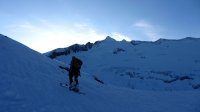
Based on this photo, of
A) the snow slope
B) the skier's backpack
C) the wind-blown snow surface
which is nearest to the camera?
the wind-blown snow surface

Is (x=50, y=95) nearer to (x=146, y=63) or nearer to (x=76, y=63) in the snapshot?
(x=76, y=63)

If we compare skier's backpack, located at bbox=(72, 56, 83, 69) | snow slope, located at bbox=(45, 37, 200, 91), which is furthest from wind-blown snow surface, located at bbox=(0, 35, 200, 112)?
snow slope, located at bbox=(45, 37, 200, 91)

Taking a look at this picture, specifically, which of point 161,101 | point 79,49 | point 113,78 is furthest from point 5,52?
point 79,49

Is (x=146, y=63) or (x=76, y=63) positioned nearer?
(x=76, y=63)

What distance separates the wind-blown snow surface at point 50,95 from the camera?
1449 centimetres

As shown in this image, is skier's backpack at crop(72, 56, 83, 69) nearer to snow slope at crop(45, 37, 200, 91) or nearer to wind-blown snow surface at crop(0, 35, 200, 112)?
wind-blown snow surface at crop(0, 35, 200, 112)

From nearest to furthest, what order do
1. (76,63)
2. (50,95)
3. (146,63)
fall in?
(50,95) → (76,63) → (146,63)

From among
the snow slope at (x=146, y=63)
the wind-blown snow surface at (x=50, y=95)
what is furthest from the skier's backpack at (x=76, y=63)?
the snow slope at (x=146, y=63)

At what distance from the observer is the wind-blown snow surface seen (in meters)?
14.5

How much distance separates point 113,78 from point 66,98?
211 ft

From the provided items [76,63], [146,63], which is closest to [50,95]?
[76,63]

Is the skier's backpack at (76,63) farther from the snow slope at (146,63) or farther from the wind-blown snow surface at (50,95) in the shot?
the snow slope at (146,63)

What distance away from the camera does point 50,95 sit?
1631 cm

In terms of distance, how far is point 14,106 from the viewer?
1330 cm
